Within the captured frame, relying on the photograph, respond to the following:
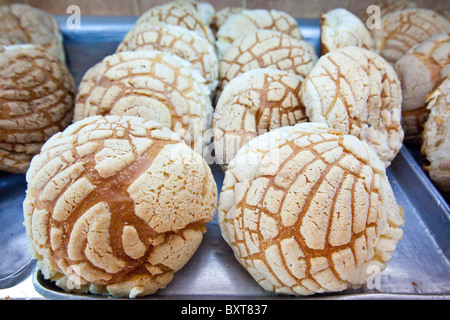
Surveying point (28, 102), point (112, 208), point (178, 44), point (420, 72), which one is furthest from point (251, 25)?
point (112, 208)

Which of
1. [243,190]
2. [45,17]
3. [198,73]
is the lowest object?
[243,190]

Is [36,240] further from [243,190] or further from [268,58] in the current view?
[268,58]

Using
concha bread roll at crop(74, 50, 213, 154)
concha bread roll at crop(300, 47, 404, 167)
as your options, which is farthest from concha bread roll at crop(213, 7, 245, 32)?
concha bread roll at crop(300, 47, 404, 167)

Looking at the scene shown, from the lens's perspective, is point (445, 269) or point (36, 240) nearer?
point (36, 240)

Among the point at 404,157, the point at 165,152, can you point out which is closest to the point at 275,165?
the point at 165,152

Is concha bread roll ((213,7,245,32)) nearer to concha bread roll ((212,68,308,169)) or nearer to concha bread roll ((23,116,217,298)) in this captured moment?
concha bread roll ((212,68,308,169))
